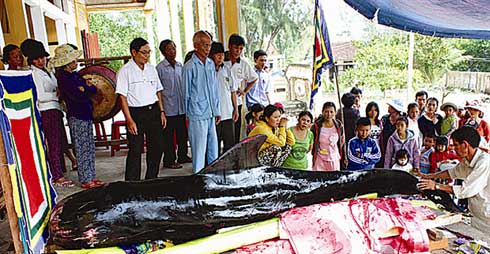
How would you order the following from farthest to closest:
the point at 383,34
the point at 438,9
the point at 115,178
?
1. the point at 383,34
2. the point at 115,178
3. the point at 438,9

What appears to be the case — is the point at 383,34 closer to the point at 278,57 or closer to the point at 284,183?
the point at 278,57

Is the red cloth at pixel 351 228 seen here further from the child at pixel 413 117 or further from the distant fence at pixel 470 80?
the distant fence at pixel 470 80

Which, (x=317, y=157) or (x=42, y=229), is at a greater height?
(x=42, y=229)

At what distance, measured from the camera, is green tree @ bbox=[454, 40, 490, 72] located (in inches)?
507

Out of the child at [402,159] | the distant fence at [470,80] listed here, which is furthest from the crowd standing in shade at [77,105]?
the distant fence at [470,80]

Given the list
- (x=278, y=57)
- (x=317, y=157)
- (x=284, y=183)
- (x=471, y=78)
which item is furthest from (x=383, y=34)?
(x=284, y=183)

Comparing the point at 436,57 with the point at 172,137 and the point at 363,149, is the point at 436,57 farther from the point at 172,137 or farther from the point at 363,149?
the point at 172,137

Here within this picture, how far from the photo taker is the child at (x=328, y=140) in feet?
12.9

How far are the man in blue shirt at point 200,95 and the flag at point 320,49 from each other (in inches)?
42.3

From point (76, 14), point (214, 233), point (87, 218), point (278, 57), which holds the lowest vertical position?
point (214, 233)

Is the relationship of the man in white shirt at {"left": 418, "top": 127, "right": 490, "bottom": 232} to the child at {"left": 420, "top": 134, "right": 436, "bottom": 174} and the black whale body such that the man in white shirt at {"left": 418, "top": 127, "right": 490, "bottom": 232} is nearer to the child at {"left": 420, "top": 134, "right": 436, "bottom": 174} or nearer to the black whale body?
the black whale body

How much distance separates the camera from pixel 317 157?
4.02 metres

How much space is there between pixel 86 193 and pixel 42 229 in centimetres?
27

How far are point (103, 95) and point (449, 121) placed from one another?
161 inches
